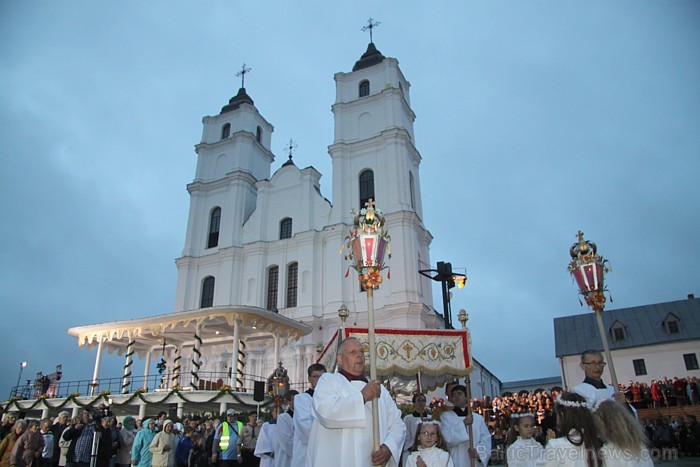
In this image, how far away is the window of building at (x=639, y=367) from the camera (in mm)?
35156

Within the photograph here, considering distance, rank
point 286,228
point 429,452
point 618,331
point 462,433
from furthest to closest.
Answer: point 618,331 → point 286,228 → point 462,433 → point 429,452

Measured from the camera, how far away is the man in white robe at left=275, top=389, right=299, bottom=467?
22.2ft

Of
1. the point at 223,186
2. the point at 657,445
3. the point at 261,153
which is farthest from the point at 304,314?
the point at 657,445

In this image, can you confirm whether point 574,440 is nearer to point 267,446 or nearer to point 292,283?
point 267,446

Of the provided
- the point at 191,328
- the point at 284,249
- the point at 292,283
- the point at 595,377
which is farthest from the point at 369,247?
the point at 284,249

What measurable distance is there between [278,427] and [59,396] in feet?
67.9

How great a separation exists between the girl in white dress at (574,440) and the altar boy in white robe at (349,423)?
1.35 meters

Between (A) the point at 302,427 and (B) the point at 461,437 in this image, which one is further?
(B) the point at 461,437

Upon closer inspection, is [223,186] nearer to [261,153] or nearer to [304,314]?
[261,153]

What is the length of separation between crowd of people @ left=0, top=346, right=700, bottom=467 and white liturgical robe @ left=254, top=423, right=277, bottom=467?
0.01 metres

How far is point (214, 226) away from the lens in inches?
1316

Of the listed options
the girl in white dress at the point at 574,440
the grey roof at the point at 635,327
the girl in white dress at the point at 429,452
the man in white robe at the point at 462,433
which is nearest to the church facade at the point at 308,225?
the grey roof at the point at 635,327

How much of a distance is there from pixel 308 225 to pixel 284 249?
218 cm

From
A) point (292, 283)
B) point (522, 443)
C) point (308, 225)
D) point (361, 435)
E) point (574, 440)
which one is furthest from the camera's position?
point (308, 225)
